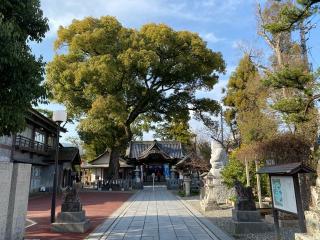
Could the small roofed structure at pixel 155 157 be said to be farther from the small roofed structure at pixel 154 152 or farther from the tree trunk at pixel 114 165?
the tree trunk at pixel 114 165

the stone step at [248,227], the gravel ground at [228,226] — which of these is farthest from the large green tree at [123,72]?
the stone step at [248,227]

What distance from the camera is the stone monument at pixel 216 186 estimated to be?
16178 mm

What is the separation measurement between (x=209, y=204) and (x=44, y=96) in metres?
10.5

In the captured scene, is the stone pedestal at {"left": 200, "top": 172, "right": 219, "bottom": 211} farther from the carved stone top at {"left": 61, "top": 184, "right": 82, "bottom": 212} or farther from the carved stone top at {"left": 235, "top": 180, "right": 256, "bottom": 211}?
the carved stone top at {"left": 61, "top": 184, "right": 82, "bottom": 212}

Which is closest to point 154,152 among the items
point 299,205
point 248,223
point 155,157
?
point 155,157

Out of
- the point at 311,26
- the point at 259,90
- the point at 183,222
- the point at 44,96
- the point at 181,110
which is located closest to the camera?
the point at 44,96

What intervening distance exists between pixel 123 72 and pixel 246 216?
73.2 ft

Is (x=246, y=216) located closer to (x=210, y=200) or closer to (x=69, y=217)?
(x=69, y=217)

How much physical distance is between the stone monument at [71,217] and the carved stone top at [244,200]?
4694 millimetres

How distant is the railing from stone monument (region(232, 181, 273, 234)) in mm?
18372

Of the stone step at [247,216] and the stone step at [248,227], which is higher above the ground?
the stone step at [247,216]

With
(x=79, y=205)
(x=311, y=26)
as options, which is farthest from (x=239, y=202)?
(x=311, y=26)

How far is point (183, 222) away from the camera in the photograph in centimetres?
1216

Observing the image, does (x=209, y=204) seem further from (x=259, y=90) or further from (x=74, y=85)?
(x=74, y=85)
